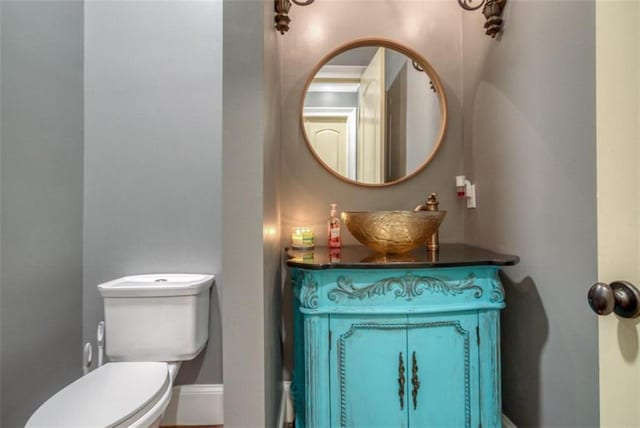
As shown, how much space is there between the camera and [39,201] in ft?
4.75

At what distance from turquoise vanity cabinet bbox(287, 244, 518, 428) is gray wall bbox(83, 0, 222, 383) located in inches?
31.5

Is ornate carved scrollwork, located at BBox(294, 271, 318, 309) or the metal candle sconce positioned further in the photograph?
the metal candle sconce

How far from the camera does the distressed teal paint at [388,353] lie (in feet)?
3.67

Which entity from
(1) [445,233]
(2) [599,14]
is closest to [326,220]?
(1) [445,233]

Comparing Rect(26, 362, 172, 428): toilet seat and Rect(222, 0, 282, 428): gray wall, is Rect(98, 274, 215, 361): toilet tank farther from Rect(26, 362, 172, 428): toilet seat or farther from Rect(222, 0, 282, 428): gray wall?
Rect(222, 0, 282, 428): gray wall

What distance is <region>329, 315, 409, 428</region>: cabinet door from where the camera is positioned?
1118 millimetres

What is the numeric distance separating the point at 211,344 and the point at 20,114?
4.51 ft

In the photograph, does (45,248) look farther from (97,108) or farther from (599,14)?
(599,14)

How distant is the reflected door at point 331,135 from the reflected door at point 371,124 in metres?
0.08

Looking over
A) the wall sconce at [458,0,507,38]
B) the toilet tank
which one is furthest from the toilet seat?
the wall sconce at [458,0,507,38]

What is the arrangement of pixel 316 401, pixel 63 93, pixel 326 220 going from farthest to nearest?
pixel 326 220 < pixel 63 93 < pixel 316 401

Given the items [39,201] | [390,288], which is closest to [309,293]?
[390,288]

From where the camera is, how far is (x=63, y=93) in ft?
5.16

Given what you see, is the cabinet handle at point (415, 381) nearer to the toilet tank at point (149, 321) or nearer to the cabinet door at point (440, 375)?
the cabinet door at point (440, 375)
